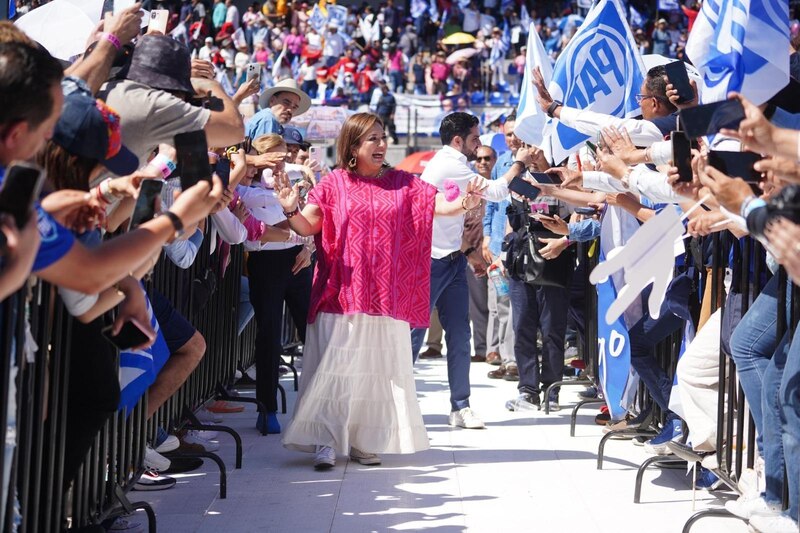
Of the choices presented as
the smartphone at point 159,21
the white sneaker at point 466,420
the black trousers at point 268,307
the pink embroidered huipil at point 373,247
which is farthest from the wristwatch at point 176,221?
the white sneaker at point 466,420

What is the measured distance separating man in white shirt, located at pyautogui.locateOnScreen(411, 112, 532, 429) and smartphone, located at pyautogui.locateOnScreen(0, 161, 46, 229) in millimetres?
5021

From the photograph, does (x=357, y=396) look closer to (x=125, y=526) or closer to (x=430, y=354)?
(x=125, y=526)

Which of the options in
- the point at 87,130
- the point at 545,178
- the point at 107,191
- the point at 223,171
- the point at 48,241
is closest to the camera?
the point at 48,241

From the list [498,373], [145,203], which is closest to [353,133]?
[145,203]

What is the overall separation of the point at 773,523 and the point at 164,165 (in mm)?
2621

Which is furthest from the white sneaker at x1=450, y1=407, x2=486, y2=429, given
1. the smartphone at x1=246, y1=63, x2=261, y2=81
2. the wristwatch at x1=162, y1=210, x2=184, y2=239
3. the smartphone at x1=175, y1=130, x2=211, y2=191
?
the wristwatch at x1=162, y1=210, x2=184, y2=239

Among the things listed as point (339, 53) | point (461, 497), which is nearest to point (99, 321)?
point (461, 497)

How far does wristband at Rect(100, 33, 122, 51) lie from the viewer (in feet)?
14.3

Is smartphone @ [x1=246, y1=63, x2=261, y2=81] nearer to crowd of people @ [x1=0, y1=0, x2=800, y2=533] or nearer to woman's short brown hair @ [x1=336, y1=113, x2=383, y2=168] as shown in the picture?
crowd of people @ [x1=0, y1=0, x2=800, y2=533]

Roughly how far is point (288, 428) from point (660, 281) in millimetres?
3110

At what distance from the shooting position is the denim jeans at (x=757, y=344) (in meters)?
4.31

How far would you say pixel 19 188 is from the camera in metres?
2.45

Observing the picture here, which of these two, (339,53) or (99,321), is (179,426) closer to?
(99,321)

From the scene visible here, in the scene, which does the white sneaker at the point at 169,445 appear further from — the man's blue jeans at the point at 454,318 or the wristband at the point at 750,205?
the wristband at the point at 750,205
